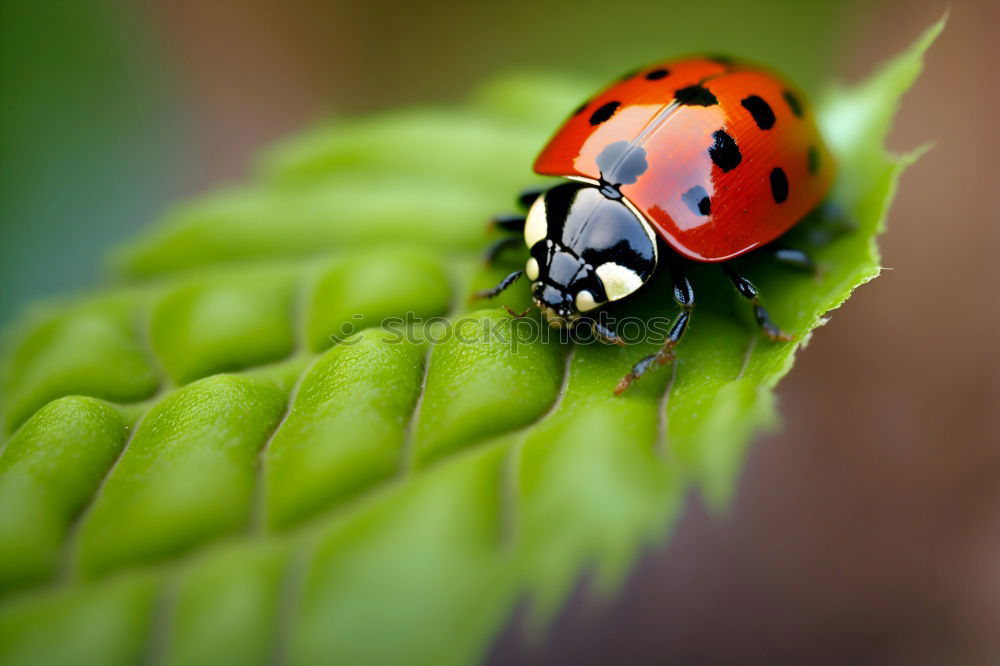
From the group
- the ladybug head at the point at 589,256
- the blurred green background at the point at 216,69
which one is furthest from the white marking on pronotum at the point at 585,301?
the blurred green background at the point at 216,69

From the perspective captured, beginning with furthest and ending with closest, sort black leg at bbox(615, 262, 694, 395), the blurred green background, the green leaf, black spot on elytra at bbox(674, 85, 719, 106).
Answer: the blurred green background → black spot on elytra at bbox(674, 85, 719, 106) → black leg at bbox(615, 262, 694, 395) → the green leaf

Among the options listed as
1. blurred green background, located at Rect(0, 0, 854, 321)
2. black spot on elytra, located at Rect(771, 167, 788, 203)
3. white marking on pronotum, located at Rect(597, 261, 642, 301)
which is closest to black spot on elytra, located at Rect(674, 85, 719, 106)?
black spot on elytra, located at Rect(771, 167, 788, 203)

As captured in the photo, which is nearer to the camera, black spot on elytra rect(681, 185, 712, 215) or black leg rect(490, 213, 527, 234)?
black spot on elytra rect(681, 185, 712, 215)

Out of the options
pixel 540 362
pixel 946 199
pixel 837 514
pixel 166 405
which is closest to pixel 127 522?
pixel 166 405

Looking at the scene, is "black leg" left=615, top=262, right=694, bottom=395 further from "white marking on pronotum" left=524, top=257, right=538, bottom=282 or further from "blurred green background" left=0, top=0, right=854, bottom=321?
"blurred green background" left=0, top=0, right=854, bottom=321

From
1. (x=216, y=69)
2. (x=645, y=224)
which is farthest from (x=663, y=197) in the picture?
(x=216, y=69)

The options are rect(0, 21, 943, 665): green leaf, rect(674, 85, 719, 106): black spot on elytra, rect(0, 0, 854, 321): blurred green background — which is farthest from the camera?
rect(0, 0, 854, 321): blurred green background
